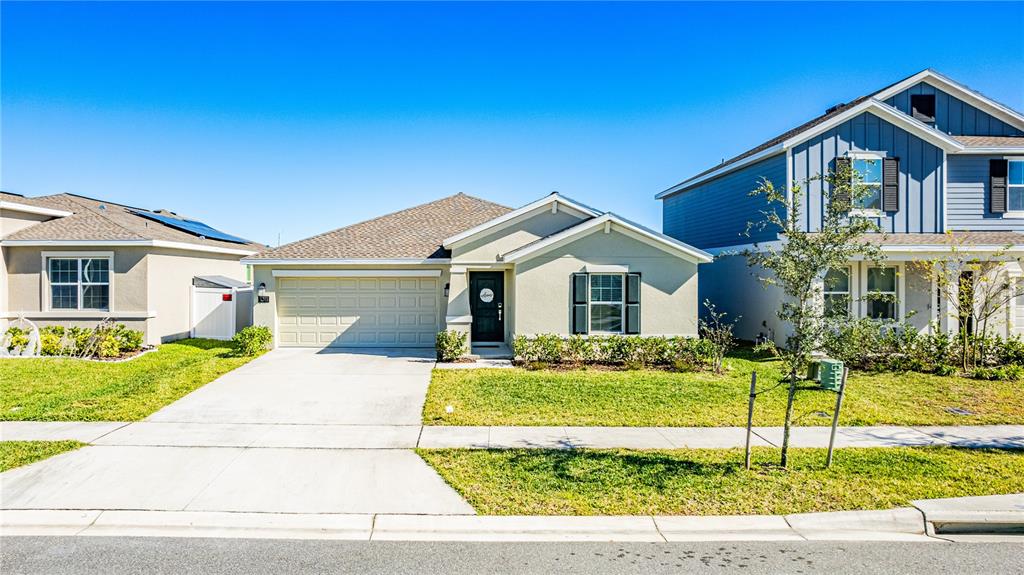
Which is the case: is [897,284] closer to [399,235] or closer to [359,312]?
[399,235]

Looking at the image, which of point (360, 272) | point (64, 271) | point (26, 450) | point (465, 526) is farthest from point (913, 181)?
point (64, 271)

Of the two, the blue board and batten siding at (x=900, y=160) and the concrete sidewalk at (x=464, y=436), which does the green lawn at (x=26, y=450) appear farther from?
the blue board and batten siding at (x=900, y=160)

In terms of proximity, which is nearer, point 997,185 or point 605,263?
point 605,263

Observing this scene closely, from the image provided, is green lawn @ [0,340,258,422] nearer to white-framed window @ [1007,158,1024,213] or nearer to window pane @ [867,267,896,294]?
window pane @ [867,267,896,294]

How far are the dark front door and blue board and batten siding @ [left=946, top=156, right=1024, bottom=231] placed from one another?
12.8 metres

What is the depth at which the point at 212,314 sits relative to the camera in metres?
19.3

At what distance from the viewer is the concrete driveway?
6.36 meters

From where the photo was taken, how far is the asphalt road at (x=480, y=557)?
5059 millimetres

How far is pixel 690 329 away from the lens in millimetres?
15102

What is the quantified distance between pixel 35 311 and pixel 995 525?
70.6 ft

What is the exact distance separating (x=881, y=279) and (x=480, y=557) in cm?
1540

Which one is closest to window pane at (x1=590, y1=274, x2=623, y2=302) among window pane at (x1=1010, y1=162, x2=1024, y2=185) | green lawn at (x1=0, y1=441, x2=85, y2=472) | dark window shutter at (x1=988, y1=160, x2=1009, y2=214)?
green lawn at (x1=0, y1=441, x2=85, y2=472)

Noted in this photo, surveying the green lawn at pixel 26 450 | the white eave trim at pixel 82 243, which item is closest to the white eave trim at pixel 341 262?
the white eave trim at pixel 82 243

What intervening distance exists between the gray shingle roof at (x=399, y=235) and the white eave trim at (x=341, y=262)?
0.10 meters
